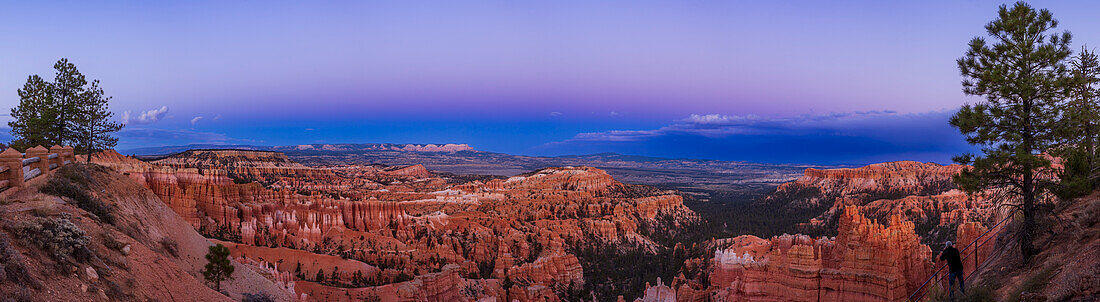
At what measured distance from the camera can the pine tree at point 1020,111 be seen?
14.8 metres

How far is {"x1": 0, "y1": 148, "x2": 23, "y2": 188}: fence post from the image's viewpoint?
54.6 ft

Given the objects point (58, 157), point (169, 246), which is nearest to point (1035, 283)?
point (169, 246)

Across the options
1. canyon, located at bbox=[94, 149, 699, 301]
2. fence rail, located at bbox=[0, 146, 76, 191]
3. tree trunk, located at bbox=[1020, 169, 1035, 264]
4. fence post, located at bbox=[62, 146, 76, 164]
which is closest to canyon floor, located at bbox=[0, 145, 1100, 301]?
canyon, located at bbox=[94, 149, 699, 301]

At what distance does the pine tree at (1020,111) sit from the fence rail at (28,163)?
1133 inches

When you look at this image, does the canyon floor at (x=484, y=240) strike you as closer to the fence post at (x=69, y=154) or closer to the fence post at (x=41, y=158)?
the fence post at (x=41, y=158)

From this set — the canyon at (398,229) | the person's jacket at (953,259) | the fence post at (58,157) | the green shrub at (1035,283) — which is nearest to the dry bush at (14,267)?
the fence post at (58,157)

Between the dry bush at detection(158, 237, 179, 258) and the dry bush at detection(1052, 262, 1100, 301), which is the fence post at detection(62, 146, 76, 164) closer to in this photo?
the dry bush at detection(158, 237, 179, 258)

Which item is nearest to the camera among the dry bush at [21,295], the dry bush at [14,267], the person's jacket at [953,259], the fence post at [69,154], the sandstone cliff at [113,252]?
the dry bush at [21,295]

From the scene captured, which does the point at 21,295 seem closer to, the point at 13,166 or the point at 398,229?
the point at 13,166

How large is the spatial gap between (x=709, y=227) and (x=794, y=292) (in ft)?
174

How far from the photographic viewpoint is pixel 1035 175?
51.7 ft

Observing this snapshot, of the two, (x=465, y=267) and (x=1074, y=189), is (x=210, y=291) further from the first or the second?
(x=465, y=267)

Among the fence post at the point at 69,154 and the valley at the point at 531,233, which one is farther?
the valley at the point at 531,233

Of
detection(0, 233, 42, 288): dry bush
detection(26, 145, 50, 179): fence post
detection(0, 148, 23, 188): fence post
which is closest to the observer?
detection(0, 233, 42, 288): dry bush
